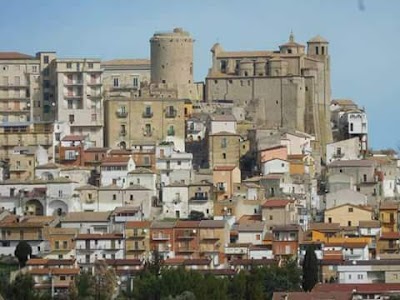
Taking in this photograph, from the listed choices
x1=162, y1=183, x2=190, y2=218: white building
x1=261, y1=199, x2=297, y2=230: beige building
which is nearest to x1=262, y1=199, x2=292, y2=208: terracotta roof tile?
x1=261, y1=199, x2=297, y2=230: beige building

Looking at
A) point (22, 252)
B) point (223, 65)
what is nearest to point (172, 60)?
point (223, 65)

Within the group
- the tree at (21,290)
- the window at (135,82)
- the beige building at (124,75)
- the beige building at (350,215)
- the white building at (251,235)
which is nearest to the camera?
the tree at (21,290)

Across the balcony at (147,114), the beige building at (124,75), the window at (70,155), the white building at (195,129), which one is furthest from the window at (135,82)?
the window at (70,155)

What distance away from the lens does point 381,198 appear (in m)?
80.9

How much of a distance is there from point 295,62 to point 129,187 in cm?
1301

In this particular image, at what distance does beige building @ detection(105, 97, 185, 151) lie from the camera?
276 ft

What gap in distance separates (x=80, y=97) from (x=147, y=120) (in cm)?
275

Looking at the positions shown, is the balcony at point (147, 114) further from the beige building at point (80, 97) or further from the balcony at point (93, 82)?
the balcony at point (93, 82)

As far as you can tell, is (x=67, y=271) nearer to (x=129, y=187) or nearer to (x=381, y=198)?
(x=129, y=187)

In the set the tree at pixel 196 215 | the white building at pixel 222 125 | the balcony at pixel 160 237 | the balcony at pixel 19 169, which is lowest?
the balcony at pixel 160 237

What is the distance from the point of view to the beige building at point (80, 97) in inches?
3334

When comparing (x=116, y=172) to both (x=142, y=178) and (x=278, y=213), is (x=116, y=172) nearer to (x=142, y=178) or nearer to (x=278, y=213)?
(x=142, y=178)

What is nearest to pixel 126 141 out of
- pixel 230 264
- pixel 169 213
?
pixel 169 213

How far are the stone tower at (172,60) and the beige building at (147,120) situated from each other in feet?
12.7
